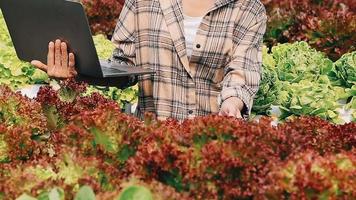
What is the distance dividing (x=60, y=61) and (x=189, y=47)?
0.88 metres

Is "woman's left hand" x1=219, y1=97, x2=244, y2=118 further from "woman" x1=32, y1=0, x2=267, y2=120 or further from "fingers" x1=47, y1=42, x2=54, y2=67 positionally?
"fingers" x1=47, y1=42, x2=54, y2=67

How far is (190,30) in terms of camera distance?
3.86 metres

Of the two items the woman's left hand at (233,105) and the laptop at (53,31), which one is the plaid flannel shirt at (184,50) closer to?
the woman's left hand at (233,105)

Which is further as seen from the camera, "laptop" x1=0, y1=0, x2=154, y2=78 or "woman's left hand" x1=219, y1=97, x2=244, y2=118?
"woman's left hand" x1=219, y1=97, x2=244, y2=118

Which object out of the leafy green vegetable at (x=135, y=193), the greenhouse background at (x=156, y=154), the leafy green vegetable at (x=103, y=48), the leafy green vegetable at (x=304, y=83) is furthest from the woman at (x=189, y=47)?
the leafy green vegetable at (x=103, y=48)

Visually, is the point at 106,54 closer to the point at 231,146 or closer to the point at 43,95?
the point at 43,95

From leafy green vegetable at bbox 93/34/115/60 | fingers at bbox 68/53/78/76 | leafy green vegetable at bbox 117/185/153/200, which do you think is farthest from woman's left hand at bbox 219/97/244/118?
leafy green vegetable at bbox 93/34/115/60

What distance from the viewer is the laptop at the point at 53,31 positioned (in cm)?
291

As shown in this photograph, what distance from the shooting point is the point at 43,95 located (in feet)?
9.52

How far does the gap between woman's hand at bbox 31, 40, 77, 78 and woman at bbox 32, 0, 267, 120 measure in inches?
27.4

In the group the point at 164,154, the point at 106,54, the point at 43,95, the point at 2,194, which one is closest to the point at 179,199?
the point at 164,154

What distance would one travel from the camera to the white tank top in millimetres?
3846

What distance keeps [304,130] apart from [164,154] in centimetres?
60

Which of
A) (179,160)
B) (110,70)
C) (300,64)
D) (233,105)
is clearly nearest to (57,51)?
(110,70)
